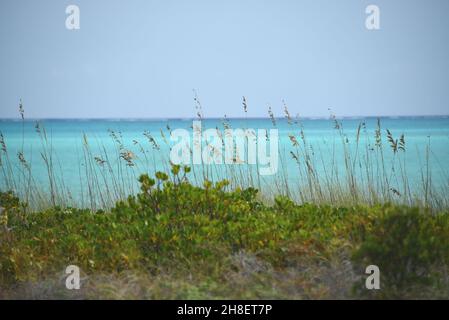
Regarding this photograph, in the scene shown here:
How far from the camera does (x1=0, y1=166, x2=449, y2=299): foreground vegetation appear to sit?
4.25m

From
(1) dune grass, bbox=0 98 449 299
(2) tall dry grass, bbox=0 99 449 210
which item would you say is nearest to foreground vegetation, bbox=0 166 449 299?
(1) dune grass, bbox=0 98 449 299

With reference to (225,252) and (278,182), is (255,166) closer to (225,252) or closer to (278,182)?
(278,182)

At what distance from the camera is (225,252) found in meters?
4.76

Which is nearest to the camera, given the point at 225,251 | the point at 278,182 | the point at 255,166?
the point at 225,251

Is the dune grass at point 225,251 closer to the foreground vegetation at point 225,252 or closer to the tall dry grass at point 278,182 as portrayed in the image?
the foreground vegetation at point 225,252

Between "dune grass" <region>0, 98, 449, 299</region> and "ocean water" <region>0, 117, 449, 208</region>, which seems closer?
"dune grass" <region>0, 98, 449, 299</region>

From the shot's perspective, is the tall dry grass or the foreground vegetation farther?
the tall dry grass

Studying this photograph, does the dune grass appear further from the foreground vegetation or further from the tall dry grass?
the tall dry grass

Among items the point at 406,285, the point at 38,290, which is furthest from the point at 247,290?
the point at 38,290

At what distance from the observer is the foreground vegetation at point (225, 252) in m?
4.25

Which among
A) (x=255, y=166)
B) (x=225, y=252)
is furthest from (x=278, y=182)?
(x=255, y=166)

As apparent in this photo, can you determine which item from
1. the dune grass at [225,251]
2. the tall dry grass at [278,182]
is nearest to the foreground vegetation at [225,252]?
the dune grass at [225,251]
